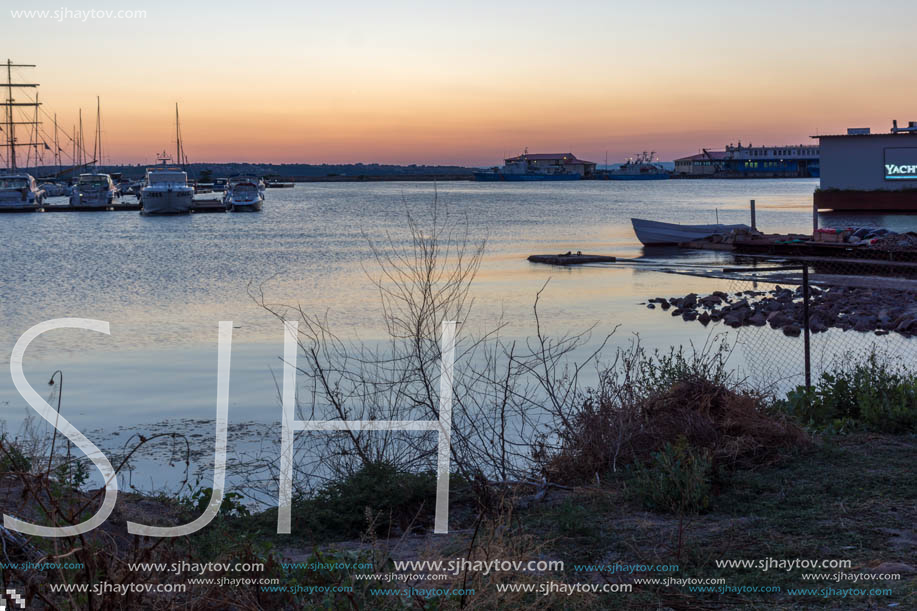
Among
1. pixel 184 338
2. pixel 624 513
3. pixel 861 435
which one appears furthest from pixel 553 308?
pixel 624 513

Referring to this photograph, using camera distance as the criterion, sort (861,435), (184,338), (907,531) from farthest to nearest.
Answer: (184,338) < (861,435) < (907,531)

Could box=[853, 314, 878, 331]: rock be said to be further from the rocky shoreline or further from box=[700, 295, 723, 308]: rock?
box=[700, 295, 723, 308]: rock

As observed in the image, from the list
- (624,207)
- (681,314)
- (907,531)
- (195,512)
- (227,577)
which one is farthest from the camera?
(624,207)

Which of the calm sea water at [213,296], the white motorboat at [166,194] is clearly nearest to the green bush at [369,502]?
the calm sea water at [213,296]

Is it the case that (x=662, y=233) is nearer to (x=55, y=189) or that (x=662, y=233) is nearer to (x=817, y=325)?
(x=817, y=325)

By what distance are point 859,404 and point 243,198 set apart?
291 ft

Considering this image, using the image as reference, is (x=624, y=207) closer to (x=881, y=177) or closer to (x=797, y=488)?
(x=881, y=177)

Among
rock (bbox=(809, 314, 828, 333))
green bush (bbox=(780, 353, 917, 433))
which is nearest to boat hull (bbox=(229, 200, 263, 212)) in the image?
rock (bbox=(809, 314, 828, 333))

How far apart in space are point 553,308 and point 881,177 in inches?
1468

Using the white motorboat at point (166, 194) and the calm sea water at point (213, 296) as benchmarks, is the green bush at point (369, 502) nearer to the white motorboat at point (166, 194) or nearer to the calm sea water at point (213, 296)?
the calm sea water at point (213, 296)

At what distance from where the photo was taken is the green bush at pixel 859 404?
29.5ft

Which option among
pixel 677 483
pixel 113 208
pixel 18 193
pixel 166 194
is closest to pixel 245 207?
pixel 166 194

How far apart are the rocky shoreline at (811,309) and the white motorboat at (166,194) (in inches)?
2604

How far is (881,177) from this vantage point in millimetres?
54531
